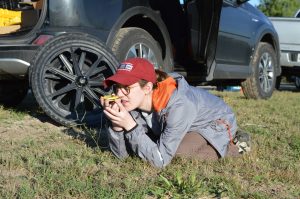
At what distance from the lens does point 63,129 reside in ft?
13.8

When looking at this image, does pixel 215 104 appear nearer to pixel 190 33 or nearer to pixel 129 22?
pixel 129 22

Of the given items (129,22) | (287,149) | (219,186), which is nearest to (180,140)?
(219,186)

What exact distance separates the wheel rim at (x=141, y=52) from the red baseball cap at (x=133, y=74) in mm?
1580

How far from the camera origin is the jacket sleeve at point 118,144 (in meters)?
3.05

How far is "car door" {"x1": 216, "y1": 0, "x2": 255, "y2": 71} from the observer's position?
600 cm

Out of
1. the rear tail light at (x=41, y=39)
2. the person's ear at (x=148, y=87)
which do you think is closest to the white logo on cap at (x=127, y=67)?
the person's ear at (x=148, y=87)

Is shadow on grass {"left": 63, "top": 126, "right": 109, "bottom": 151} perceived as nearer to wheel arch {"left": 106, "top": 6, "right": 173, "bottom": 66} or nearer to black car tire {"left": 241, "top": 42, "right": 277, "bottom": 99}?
wheel arch {"left": 106, "top": 6, "right": 173, "bottom": 66}

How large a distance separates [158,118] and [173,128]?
0.17 metres

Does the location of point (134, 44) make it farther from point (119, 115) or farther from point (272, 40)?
point (272, 40)

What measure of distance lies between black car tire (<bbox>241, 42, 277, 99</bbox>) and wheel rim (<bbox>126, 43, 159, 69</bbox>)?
2.67 metres

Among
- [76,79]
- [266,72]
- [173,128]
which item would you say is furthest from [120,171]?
[266,72]

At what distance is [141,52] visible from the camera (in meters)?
4.70

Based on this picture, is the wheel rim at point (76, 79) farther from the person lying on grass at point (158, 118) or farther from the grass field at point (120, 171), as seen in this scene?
the person lying on grass at point (158, 118)

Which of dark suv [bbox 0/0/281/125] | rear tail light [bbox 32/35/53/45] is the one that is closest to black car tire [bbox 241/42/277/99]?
dark suv [bbox 0/0/281/125]
